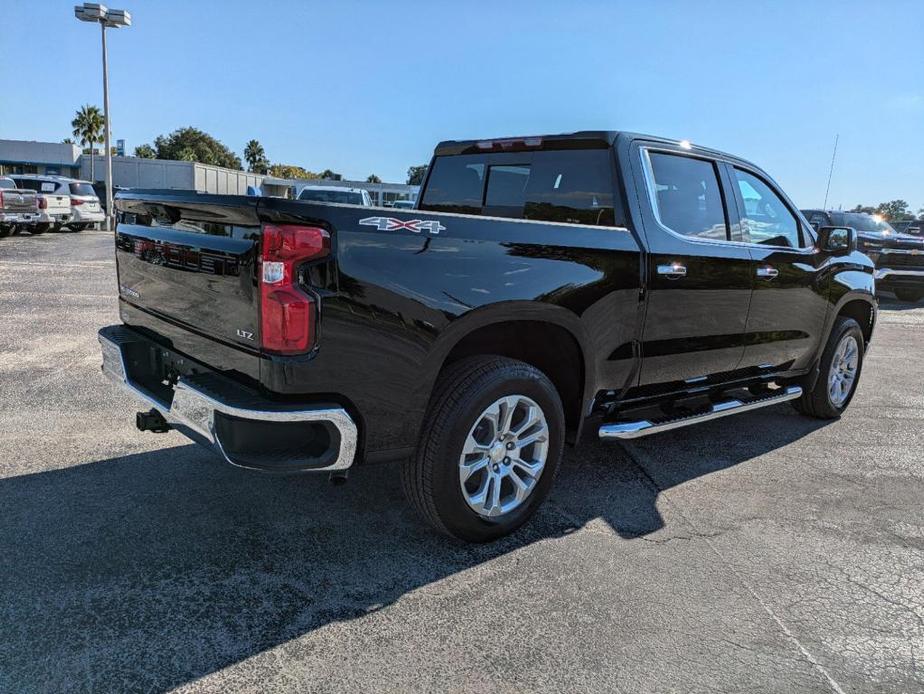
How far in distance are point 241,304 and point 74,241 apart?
20.8 meters

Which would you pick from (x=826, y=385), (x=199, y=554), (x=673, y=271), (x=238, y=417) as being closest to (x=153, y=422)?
(x=199, y=554)

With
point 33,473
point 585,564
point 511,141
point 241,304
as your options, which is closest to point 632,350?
point 585,564

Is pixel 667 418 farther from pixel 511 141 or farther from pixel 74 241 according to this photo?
pixel 74 241

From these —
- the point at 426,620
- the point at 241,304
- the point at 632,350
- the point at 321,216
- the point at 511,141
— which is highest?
the point at 511,141

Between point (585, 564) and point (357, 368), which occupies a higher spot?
point (357, 368)

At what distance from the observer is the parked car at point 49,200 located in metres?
20.9

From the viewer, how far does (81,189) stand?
24406 millimetres

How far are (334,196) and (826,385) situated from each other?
1299 cm

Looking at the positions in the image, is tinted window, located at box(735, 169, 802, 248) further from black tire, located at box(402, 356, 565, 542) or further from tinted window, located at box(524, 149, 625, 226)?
black tire, located at box(402, 356, 565, 542)

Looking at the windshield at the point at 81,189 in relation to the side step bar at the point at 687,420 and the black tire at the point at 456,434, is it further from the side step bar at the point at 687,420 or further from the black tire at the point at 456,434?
the black tire at the point at 456,434

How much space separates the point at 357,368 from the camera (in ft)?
8.78

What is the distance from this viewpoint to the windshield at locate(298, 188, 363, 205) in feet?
52.2

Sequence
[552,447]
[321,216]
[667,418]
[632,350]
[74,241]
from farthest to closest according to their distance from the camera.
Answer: [74,241], [667,418], [632,350], [552,447], [321,216]

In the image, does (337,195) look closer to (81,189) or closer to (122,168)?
(81,189)
